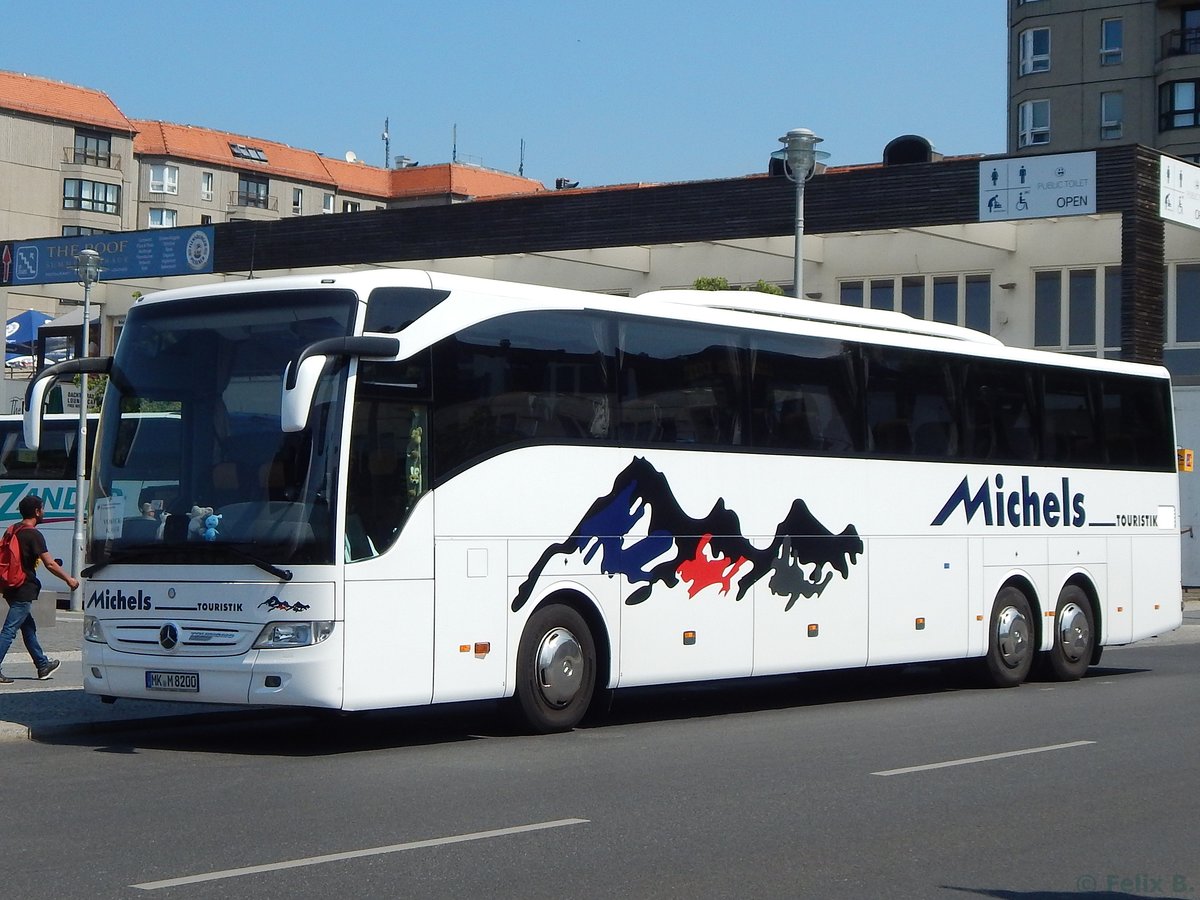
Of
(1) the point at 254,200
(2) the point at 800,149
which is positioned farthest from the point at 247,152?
(2) the point at 800,149

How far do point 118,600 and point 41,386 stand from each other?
5.87 ft

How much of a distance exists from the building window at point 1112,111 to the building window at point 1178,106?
68.8 inches

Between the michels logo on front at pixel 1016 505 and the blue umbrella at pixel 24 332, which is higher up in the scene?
the blue umbrella at pixel 24 332

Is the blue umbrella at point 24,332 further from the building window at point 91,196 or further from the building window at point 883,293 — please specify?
the building window at point 91,196

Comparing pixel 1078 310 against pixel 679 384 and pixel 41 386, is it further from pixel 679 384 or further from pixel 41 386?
pixel 41 386

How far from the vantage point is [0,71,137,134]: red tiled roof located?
9944 centimetres

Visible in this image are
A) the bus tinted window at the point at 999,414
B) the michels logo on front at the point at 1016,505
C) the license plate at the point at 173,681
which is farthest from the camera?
the bus tinted window at the point at 999,414

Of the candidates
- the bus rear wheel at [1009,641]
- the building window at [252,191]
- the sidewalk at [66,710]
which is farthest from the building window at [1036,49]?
the sidewalk at [66,710]

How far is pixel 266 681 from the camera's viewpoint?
461 inches

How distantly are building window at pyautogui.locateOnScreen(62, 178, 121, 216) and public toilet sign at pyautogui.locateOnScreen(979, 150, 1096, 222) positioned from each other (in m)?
80.4

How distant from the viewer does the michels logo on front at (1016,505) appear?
1778 cm

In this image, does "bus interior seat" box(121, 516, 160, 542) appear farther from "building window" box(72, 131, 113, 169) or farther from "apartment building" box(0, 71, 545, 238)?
"building window" box(72, 131, 113, 169)

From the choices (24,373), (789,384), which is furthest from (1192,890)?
(24,373)

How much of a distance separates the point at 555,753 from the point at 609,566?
2074 mm
